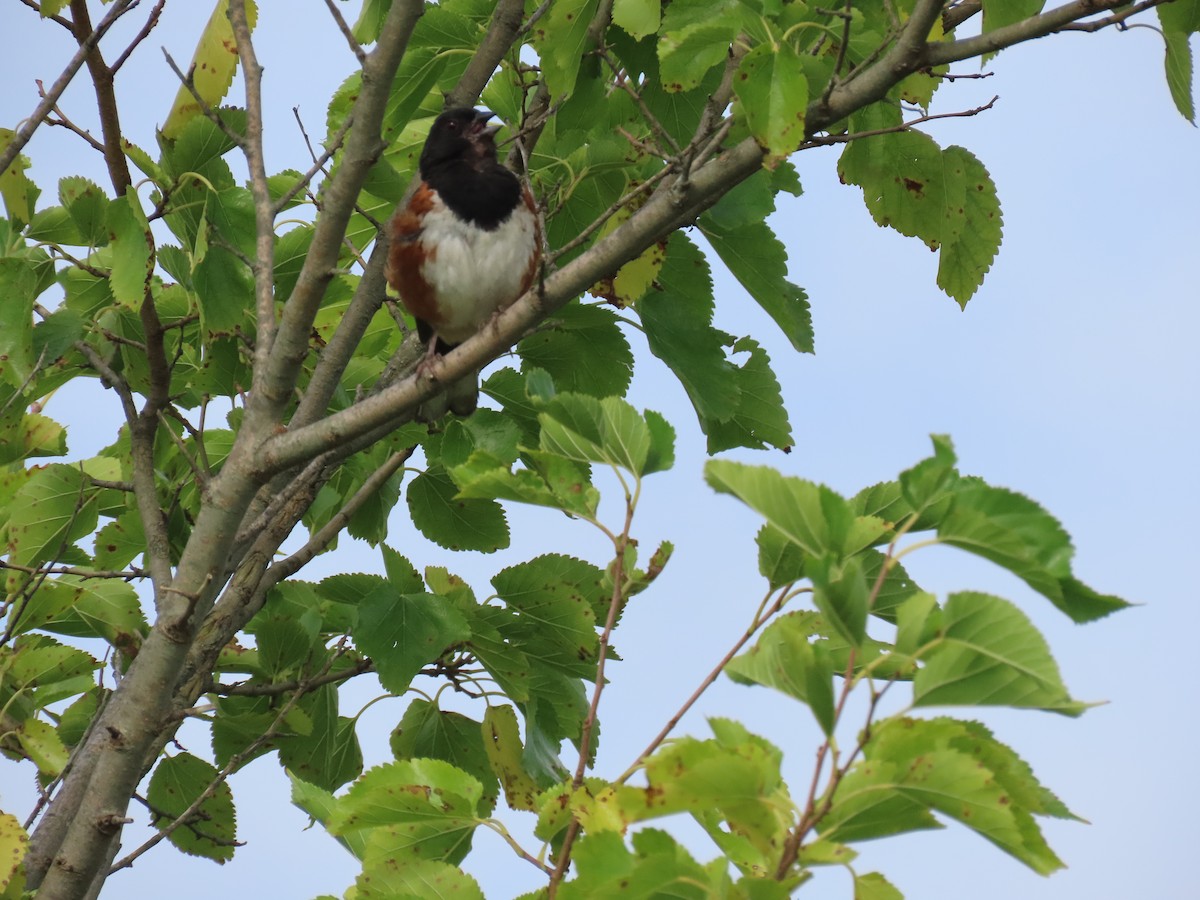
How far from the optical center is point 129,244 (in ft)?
12.0

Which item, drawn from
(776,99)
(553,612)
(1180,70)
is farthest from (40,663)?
(1180,70)

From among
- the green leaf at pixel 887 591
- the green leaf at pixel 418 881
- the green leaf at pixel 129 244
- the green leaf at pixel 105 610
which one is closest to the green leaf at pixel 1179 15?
the green leaf at pixel 887 591

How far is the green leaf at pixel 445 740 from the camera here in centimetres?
420

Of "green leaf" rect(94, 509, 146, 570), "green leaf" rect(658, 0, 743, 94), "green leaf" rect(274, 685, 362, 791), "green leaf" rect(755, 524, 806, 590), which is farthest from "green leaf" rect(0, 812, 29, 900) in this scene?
"green leaf" rect(658, 0, 743, 94)

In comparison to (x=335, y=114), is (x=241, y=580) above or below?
below

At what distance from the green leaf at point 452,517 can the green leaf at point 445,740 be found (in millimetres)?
570

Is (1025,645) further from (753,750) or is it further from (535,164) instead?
(535,164)

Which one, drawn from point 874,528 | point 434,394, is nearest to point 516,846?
point 874,528

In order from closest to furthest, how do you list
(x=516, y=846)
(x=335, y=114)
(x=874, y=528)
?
1. (x=874, y=528)
2. (x=516, y=846)
3. (x=335, y=114)

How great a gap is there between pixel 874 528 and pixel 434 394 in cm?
131

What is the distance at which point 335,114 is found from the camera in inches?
175

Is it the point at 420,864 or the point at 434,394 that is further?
the point at 434,394

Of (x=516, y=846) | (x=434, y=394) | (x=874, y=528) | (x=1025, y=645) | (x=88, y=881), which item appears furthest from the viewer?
(x=88, y=881)

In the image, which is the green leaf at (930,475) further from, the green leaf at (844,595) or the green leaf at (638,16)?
the green leaf at (638,16)
